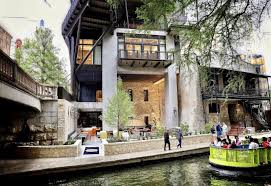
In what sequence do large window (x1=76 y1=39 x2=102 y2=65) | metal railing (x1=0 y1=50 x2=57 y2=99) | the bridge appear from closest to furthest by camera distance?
the bridge
metal railing (x1=0 y1=50 x2=57 y2=99)
large window (x1=76 y1=39 x2=102 y2=65)

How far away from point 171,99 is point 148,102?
5.29 meters

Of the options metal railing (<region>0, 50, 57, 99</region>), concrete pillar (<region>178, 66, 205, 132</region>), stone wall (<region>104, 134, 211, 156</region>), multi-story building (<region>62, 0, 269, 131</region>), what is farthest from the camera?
concrete pillar (<region>178, 66, 205, 132</region>)

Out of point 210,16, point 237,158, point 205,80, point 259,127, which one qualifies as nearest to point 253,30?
point 210,16

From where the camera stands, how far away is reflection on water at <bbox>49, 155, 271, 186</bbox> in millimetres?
9969

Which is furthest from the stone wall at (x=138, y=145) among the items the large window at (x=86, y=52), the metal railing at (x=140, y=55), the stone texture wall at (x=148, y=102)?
the large window at (x=86, y=52)

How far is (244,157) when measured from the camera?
11383 millimetres

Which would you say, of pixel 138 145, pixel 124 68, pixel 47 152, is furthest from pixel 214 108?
pixel 47 152

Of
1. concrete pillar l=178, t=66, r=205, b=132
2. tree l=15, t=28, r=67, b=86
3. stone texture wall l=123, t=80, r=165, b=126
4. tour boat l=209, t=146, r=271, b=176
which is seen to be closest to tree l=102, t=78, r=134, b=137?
tree l=15, t=28, r=67, b=86

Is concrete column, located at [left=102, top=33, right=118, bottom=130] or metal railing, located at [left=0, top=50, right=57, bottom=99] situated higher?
concrete column, located at [left=102, top=33, right=118, bottom=130]

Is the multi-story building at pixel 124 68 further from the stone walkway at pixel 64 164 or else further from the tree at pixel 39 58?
the stone walkway at pixel 64 164

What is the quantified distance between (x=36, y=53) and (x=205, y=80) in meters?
22.6

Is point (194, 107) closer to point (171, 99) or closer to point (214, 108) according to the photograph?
point (171, 99)

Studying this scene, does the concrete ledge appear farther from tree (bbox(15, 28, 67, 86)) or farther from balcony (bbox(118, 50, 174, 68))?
balcony (bbox(118, 50, 174, 68))

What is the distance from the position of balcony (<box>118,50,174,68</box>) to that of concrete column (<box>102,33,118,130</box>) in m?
0.90
